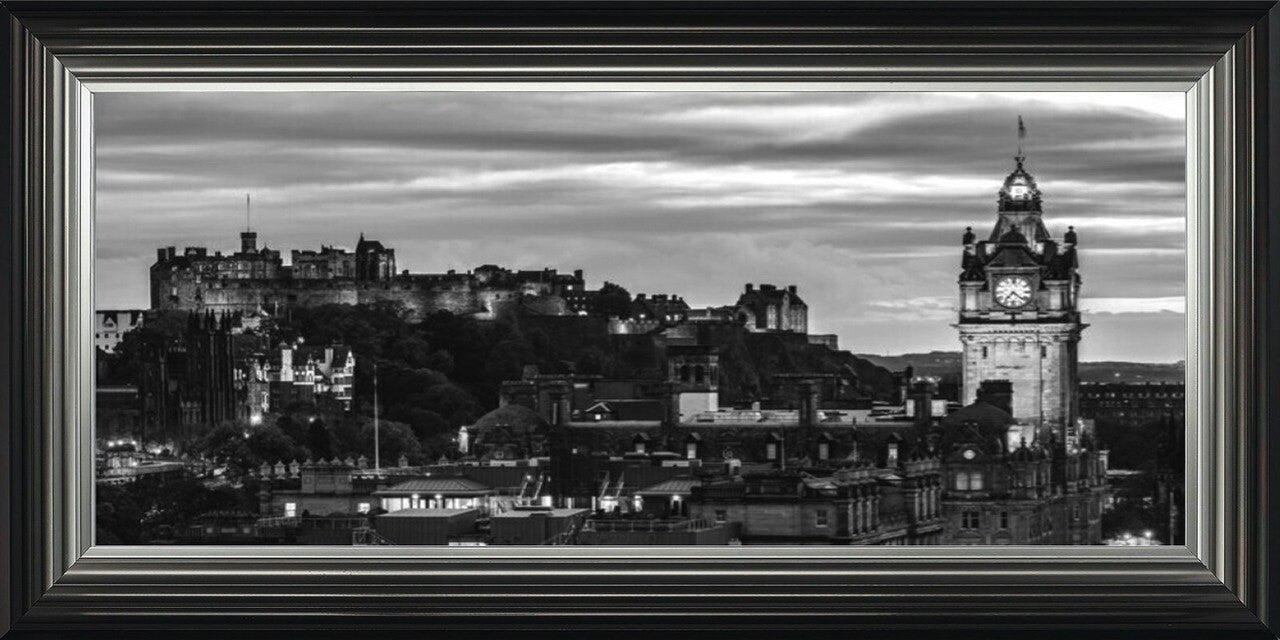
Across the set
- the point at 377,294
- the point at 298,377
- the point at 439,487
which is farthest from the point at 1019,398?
the point at 298,377

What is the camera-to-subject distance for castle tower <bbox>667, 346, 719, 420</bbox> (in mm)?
16469

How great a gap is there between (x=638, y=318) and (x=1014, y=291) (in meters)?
10.9

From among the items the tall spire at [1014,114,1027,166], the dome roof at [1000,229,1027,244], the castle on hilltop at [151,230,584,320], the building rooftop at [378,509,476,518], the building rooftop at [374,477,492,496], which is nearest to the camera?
the castle on hilltop at [151,230,584,320]

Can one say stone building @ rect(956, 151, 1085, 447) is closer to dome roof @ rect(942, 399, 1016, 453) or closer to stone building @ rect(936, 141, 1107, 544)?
stone building @ rect(936, 141, 1107, 544)

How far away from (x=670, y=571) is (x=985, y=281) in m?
23.2

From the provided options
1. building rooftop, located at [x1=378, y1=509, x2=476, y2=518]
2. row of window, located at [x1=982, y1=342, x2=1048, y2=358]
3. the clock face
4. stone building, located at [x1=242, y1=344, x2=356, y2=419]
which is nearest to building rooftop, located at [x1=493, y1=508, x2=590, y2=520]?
building rooftop, located at [x1=378, y1=509, x2=476, y2=518]

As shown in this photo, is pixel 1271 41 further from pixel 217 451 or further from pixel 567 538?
pixel 217 451

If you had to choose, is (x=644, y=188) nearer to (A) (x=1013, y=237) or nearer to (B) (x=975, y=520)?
(A) (x=1013, y=237)

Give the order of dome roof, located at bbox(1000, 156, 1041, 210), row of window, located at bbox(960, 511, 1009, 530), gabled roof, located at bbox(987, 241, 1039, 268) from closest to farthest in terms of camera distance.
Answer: dome roof, located at bbox(1000, 156, 1041, 210) → row of window, located at bbox(960, 511, 1009, 530) → gabled roof, located at bbox(987, 241, 1039, 268)

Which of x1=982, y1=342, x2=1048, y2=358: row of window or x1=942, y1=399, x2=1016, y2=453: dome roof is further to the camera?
x1=982, y1=342, x2=1048, y2=358: row of window

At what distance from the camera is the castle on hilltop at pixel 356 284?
1422cm

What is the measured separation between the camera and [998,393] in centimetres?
2442

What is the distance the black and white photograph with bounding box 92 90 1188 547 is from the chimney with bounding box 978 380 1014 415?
3.59m

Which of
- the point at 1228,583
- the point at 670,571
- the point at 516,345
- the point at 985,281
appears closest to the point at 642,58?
the point at 670,571
